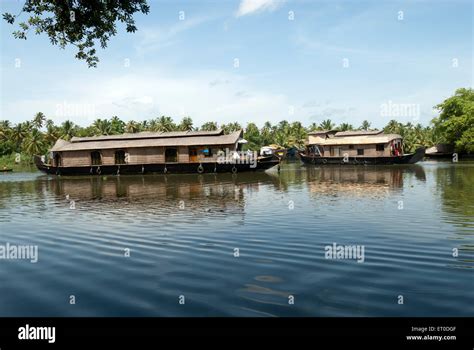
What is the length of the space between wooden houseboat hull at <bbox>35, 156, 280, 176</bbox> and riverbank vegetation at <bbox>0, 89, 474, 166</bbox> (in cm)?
3080

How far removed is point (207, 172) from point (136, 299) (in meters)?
31.3

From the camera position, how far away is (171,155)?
127 ft

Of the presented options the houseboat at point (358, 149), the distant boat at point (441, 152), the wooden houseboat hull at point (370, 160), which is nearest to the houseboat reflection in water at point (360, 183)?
the wooden houseboat hull at point (370, 160)

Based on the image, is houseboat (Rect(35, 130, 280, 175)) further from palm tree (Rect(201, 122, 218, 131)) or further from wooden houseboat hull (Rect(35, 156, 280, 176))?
palm tree (Rect(201, 122, 218, 131))

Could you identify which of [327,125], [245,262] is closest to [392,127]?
[327,125]

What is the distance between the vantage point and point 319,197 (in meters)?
17.3

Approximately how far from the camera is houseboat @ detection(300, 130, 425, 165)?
44406 mm

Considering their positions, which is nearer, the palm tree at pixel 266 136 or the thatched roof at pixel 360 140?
the thatched roof at pixel 360 140

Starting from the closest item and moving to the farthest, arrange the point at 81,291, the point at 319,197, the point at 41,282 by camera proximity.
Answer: the point at 81,291 < the point at 41,282 < the point at 319,197

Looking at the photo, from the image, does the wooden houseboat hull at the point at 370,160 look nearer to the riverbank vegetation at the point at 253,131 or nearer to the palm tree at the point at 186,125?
the riverbank vegetation at the point at 253,131

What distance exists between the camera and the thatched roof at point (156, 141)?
122 feet

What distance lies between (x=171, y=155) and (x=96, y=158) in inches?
322
